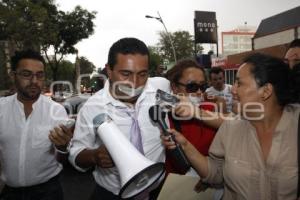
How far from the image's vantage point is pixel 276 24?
51188 mm

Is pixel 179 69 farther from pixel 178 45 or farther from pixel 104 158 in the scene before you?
pixel 178 45

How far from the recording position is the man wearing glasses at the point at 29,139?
3.40m

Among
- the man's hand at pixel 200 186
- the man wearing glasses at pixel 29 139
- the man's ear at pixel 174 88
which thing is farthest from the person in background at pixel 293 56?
the man wearing glasses at pixel 29 139

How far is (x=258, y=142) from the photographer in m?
2.46

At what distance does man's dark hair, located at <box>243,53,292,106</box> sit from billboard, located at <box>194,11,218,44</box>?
30.9 m

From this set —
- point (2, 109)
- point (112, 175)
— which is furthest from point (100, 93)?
point (2, 109)

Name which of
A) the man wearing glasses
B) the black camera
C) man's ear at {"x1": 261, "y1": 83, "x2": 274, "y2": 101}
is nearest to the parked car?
the man wearing glasses

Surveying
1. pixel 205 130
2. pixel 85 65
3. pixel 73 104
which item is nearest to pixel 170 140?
pixel 205 130

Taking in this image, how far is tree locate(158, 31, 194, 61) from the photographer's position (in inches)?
3039

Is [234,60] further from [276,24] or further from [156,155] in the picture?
[156,155]

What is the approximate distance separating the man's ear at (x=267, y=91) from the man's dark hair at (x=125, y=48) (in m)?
0.81

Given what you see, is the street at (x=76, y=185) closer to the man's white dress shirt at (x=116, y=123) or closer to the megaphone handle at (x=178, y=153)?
the man's white dress shirt at (x=116, y=123)

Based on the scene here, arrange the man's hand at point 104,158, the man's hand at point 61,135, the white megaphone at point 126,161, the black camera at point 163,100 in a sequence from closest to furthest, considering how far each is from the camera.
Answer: the white megaphone at point 126,161
the man's hand at point 104,158
the black camera at point 163,100
the man's hand at point 61,135

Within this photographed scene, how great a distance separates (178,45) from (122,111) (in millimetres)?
76380
